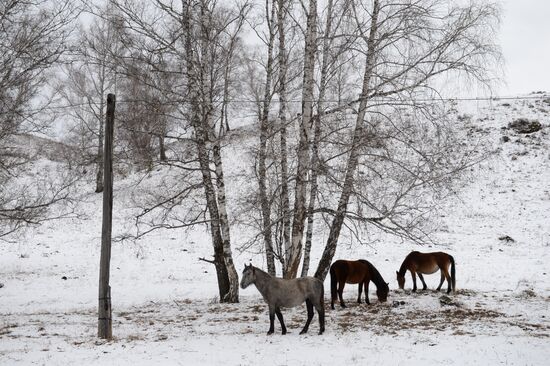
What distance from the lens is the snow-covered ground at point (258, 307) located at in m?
8.27

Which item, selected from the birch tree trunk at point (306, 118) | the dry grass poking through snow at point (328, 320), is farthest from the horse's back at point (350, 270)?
the birch tree trunk at point (306, 118)

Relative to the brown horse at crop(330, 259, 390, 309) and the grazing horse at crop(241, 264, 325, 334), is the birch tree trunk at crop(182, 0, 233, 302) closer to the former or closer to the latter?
the brown horse at crop(330, 259, 390, 309)

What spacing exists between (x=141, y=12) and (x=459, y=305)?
10.7 meters

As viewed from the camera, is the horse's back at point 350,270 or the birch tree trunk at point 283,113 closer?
the horse's back at point 350,270

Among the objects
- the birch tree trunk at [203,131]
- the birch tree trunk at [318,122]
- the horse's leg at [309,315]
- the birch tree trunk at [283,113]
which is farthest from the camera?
the birch tree trunk at [283,113]

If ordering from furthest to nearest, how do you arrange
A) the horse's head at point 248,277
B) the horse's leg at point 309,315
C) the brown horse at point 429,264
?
the brown horse at point 429,264 < the horse's head at point 248,277 < the horse's leg at point 309,315

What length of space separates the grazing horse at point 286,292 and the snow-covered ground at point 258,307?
55cm

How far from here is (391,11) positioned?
11.8 m

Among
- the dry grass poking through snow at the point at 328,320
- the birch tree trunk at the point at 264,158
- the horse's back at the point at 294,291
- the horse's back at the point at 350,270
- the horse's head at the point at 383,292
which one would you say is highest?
the birch tree trunk at the point at 264,158

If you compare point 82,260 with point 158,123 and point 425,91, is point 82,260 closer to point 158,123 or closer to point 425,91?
point 158,123

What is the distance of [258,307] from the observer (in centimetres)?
1270

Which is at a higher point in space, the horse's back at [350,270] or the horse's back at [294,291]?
the horse's back at [350,270]

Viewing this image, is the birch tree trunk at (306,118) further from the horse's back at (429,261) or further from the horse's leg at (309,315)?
the horse's back at (429,261)

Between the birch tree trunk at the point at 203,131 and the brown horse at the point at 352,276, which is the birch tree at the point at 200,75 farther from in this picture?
the brown horse at the point at 352,276
